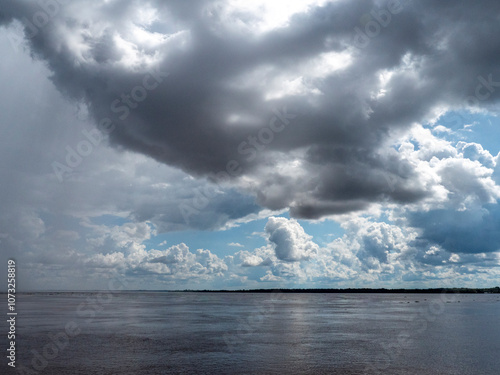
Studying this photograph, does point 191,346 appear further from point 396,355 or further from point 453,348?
point 453,348

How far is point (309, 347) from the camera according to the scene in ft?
139

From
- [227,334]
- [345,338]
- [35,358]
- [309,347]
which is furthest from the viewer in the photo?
[227,334]

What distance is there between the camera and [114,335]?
51031 mm

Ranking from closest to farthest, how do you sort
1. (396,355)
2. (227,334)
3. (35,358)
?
(35,358)
(396,355)
(227,334)

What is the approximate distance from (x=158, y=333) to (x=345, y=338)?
23.3 meters

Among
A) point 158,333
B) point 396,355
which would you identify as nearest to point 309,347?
point 396,355

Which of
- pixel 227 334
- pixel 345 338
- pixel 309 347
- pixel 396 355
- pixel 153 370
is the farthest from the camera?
pixel 227 334

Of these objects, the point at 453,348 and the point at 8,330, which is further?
the point at 8,330

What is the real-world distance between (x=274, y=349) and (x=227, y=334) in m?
13.1

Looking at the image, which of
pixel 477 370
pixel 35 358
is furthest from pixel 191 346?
pixel 477 370

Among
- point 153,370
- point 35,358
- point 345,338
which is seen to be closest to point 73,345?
point 35,358

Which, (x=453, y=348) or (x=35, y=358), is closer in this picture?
(x=35, y=358)

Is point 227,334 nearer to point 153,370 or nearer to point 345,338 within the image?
point 345,338

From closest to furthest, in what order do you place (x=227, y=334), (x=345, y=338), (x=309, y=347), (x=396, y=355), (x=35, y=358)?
(x=35, y=358) → (x=396, y=355) → (x=309, y=347) → (x=345, y=338) → (x=227, y=334)
